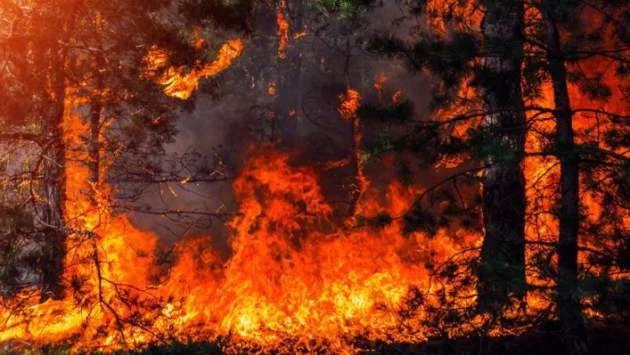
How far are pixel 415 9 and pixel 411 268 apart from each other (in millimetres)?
4969

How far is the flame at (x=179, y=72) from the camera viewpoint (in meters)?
9.24

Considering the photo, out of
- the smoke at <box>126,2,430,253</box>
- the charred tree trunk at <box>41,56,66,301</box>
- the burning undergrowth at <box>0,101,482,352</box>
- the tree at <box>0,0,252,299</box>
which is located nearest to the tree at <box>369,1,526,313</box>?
the burning undergrowth at <box>0,101,482,352</box>

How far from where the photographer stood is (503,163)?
688cm

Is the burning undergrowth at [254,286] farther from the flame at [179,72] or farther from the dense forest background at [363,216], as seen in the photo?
the flame at [179,72]

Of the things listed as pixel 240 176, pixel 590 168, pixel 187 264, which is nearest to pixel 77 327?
pixel 187 264

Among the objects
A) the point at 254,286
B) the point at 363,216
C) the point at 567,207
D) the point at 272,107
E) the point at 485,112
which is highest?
the point at 272,107

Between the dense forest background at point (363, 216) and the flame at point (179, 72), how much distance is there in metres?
0.06

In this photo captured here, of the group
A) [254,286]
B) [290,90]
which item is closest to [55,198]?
[254,286]

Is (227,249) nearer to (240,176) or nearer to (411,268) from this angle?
(240,176)

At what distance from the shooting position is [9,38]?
7023mm

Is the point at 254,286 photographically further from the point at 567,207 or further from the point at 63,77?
the point at 567,207

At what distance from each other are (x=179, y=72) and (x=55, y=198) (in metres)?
3.60

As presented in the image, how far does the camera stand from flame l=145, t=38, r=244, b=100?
9.24 metres

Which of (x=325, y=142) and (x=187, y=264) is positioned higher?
(x=325, y=142)
